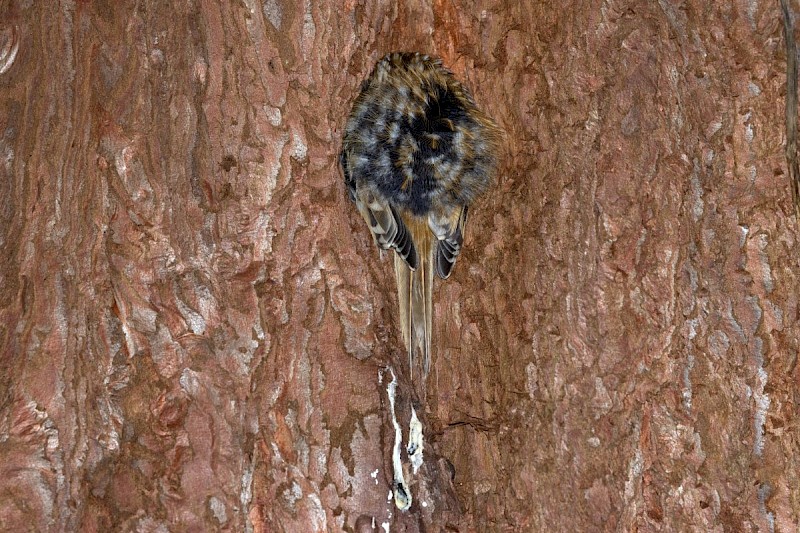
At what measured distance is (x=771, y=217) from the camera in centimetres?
207

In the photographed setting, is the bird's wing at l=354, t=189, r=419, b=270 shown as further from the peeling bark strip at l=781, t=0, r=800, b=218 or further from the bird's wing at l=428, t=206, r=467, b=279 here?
→ the peeling bark strip at l=781, t=0, r=800, b=218

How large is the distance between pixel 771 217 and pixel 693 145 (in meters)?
0.28

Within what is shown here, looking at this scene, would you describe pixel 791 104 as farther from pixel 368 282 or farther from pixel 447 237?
pixel 368 282

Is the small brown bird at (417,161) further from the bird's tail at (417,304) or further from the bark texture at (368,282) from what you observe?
the bark texture at (368,282)

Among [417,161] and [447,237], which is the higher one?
[417,161]

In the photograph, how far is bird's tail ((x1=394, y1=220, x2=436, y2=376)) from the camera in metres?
2.13

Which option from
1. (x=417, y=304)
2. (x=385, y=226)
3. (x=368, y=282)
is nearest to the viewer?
(x=368, y=282)

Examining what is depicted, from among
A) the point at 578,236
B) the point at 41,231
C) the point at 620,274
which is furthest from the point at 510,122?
the point at 41,231

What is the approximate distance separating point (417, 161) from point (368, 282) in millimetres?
624

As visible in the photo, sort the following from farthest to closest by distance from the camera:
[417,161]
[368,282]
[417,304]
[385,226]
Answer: [417,161] < [385,226] < [417,304] < [368,282]

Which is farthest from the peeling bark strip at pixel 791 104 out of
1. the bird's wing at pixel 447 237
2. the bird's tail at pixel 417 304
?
the bird's tail at pixel 417 304

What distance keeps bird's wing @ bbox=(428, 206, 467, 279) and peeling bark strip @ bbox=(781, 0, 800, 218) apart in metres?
0.90

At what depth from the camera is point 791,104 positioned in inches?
82.8

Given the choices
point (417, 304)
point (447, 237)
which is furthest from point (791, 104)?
point (417, 304)
